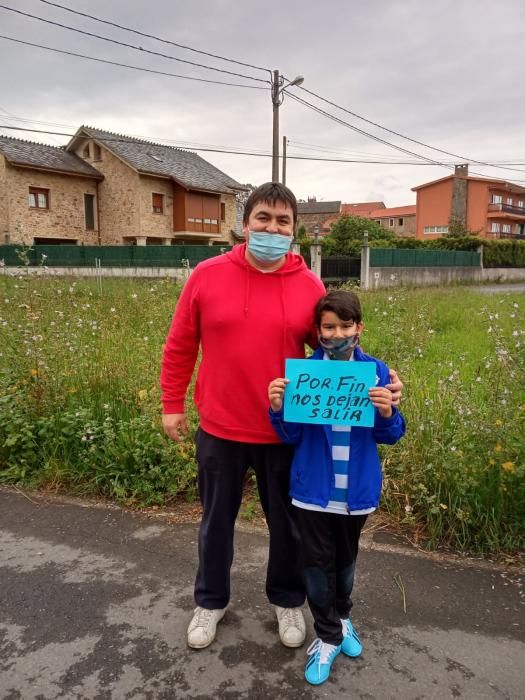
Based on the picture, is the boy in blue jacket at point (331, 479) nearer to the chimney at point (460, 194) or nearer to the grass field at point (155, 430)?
the grass field at point (155, 430)

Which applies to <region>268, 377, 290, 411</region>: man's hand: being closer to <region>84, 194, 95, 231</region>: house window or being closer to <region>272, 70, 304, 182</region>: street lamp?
<region>272, 70, 304, 182</region>: street lamp

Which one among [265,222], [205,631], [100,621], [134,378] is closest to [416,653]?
[205,631]

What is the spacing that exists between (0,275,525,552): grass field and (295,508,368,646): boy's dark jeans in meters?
1.05

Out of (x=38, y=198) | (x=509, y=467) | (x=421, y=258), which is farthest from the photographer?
(x=38, y=198)

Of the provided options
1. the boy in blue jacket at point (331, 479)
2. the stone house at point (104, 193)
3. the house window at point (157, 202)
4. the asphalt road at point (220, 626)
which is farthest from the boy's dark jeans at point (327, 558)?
the house window at point (157, 202)

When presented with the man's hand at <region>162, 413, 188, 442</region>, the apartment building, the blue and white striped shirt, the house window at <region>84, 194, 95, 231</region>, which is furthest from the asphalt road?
the apartment building

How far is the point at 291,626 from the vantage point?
2.34m

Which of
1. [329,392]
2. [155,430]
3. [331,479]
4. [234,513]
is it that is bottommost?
[155,430]

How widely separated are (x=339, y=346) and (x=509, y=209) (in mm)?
61246

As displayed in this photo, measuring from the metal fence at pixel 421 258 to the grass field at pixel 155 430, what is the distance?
18.9 metres

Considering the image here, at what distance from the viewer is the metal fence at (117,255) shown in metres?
24.2

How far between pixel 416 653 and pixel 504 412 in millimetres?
1537

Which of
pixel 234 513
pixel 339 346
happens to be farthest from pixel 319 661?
pixel 339 346

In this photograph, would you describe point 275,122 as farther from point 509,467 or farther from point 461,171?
point 461,171
